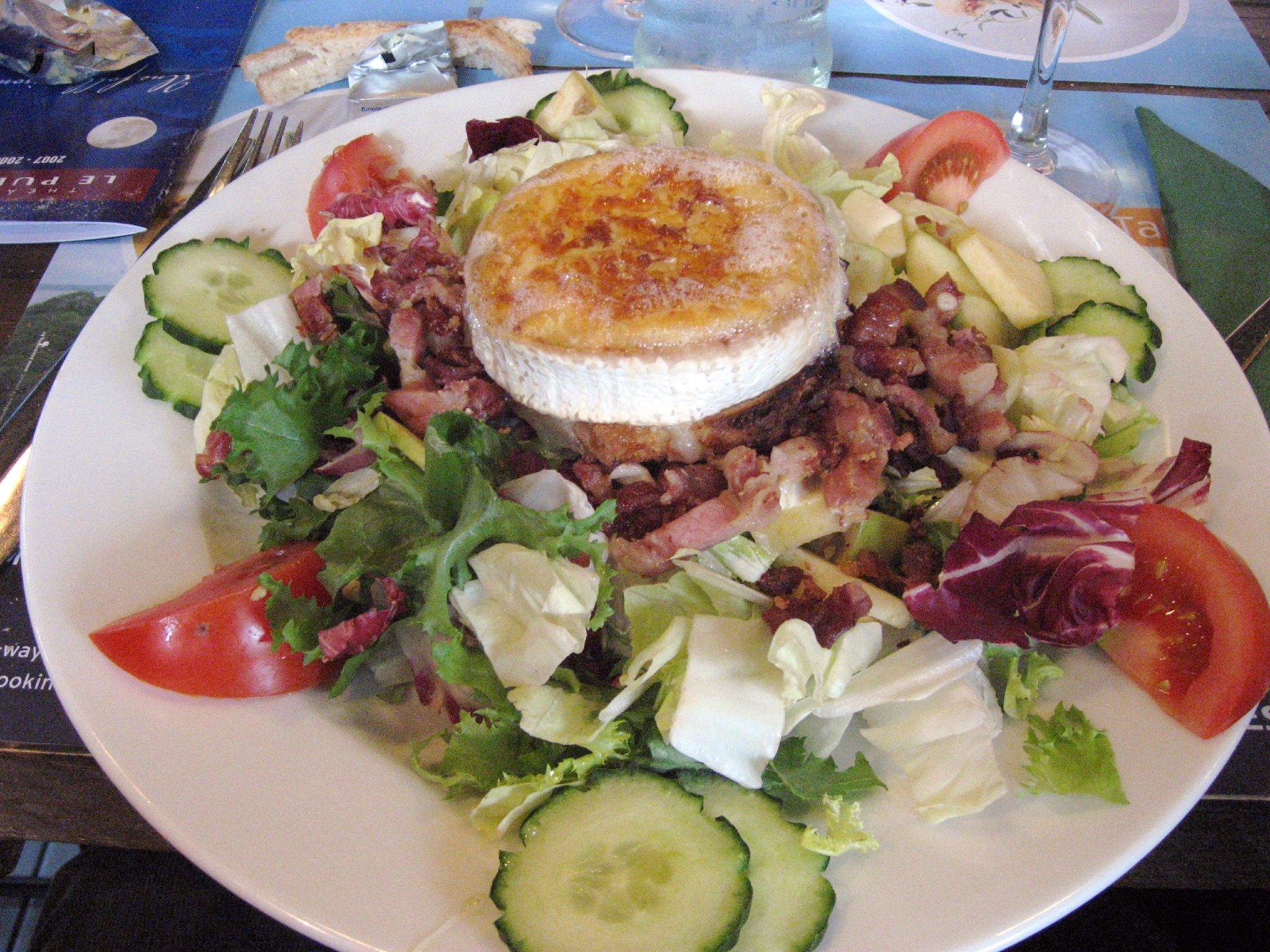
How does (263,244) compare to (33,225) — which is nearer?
(263,244)

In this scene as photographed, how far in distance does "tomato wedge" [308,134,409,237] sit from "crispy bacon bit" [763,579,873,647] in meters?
2.43

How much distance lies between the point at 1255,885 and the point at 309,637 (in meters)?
2.72

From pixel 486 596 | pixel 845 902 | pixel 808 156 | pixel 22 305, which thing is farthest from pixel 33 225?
pixel 845 902

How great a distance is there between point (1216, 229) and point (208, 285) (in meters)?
4.20

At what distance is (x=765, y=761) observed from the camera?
2049mm

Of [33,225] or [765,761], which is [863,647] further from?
[33,225]

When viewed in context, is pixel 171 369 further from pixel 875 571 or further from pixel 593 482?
pixel 875 571

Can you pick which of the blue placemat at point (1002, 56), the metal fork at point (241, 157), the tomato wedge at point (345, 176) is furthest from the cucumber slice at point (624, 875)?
the blue placemat at point (1002, 56)

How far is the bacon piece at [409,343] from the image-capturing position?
9.26ft

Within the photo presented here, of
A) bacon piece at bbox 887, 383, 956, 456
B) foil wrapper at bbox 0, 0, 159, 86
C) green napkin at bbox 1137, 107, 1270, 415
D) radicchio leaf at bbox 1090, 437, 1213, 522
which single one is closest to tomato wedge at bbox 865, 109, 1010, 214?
green napkin at bbox 1137, 107, 1270, 415

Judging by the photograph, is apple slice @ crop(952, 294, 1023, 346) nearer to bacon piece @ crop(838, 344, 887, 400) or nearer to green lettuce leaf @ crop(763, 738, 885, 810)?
bacon piece @ crop(838, 344, 887, 400)

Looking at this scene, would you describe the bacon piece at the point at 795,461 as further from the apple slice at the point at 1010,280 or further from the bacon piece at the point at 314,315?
the bacon piece at the point at 314,315

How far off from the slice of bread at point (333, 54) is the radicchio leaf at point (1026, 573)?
145 inches

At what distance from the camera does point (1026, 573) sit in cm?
218
